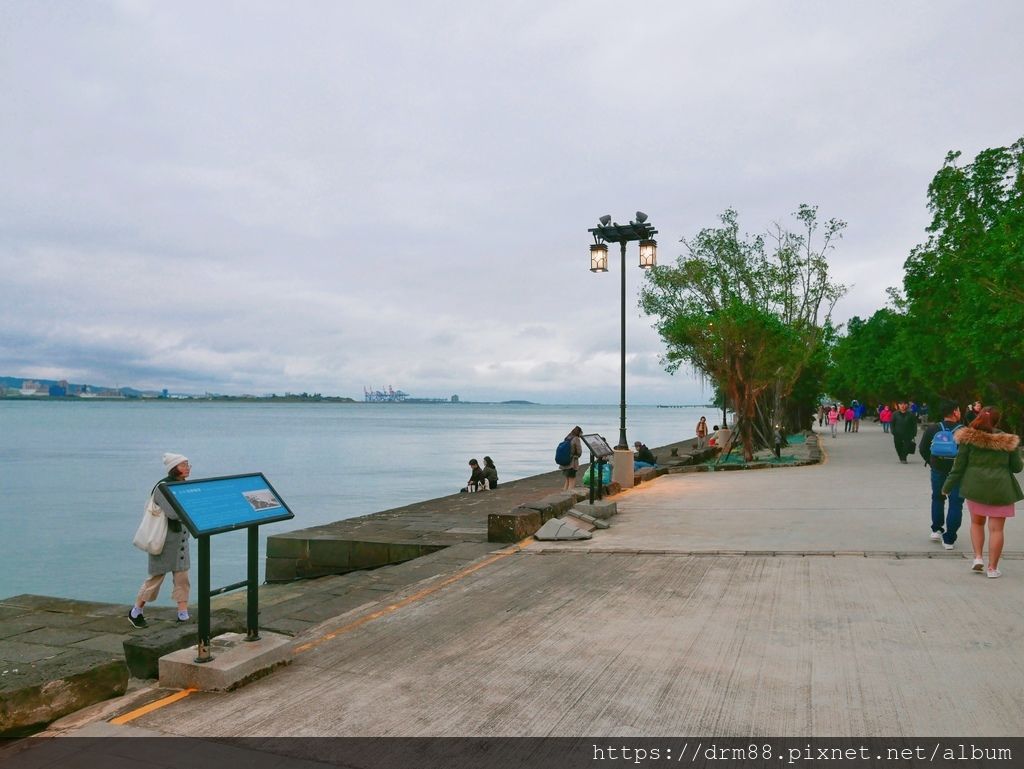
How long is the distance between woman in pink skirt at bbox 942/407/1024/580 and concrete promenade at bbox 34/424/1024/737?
386 mm

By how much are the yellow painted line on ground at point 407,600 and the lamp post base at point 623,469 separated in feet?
24.7

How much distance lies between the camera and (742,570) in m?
8.41

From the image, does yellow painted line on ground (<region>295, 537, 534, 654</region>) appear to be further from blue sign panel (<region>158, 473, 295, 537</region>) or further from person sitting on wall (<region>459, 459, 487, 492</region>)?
person sitting on wall (<region>459, 459, 487, 492</region>)

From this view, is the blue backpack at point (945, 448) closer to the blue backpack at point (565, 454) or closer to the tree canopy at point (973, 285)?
the blue backpack at point (565, 454)

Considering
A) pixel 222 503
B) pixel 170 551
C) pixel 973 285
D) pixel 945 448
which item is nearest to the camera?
pixel 222 503

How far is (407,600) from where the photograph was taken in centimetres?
743

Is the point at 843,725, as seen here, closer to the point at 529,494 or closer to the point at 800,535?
the point at 800,535

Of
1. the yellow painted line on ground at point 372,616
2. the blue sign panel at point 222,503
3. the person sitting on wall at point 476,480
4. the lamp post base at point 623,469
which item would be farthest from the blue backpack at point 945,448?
the person sitting on wall at point 476,480

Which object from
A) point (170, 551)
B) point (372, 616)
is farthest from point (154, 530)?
point (372, 616)

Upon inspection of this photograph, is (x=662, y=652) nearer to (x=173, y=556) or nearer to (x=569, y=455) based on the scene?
(x=173, y=556)

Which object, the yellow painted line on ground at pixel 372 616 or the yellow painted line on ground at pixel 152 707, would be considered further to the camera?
the yellow painted line on ground at pixel 372 616

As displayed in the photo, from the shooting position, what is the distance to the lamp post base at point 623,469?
17.5 m

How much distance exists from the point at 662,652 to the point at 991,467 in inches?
181

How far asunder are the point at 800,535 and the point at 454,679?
7065mm
